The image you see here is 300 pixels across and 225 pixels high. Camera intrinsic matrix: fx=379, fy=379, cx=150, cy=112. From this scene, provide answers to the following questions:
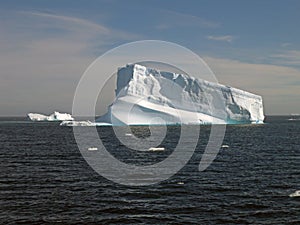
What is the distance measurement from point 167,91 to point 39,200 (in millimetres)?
78467

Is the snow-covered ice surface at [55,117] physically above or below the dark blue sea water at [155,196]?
above

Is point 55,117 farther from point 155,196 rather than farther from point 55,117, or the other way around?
point 155,196

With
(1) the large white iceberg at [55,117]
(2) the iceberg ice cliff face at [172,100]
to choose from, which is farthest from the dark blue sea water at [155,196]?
(1) the large white iceberg at [55,117]

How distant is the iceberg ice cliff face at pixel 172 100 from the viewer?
97188 millimetres

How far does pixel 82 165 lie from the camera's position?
3884 centimetres

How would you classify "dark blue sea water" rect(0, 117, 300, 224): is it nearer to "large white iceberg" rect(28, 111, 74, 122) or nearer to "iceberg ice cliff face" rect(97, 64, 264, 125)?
"iceberg ice cliff face" rect(97, 64, 264, 125)

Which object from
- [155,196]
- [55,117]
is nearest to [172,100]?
[155,196]

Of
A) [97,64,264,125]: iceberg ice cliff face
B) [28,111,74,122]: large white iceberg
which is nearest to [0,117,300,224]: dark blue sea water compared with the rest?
[97,64,264,125]: iceberg ice cliff face

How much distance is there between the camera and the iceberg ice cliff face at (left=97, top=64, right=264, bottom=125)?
9719cm

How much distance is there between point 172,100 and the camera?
100m

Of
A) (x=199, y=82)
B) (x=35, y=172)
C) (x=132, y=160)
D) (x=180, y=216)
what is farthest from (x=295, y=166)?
(x=199, y=82)

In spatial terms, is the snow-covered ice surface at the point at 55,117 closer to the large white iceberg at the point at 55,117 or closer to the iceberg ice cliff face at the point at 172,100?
the large white iceberg at the point at 55,117

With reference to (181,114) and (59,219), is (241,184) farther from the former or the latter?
(181,114)

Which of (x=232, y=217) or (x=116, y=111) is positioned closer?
(x=232, y=217)
